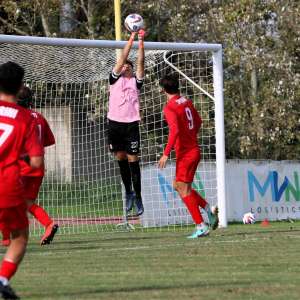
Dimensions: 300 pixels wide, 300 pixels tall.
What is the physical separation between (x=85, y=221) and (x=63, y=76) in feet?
8.25

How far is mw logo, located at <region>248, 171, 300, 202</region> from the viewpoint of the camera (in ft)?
66.8

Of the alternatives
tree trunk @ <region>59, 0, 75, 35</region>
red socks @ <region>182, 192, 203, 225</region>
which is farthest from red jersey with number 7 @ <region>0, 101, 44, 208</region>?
tree trunk @ <region>59, 0, 75, 35</region>

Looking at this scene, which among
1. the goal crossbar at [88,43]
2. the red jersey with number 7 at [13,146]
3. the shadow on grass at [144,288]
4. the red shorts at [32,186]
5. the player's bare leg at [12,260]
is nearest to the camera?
the player's bare leg at [12,260]

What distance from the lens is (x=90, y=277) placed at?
9117 millimetres

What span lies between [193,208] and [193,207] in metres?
0.02

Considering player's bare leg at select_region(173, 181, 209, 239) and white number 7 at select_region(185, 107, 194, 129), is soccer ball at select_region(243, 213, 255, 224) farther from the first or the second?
white number 7 at select_region(185, 107, 194, 129)

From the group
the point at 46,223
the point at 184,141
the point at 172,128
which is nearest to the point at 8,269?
the point at 46,223

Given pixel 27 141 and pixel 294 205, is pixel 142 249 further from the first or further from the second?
pixel 294 205

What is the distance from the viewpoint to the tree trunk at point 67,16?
30.5 metres

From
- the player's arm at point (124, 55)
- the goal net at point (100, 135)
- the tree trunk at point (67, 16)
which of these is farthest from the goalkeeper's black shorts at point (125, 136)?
the tree trunk at point (67, 16)

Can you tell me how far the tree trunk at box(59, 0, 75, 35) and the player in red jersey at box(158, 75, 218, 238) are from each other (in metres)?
16.8

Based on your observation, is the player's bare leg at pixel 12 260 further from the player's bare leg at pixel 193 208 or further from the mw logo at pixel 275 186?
the mw logo at pixel 275 186

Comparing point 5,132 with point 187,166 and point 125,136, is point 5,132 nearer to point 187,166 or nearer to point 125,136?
point 187,166

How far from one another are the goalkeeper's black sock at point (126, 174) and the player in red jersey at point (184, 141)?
2081 mm
